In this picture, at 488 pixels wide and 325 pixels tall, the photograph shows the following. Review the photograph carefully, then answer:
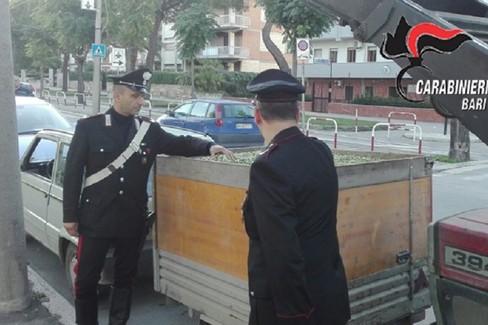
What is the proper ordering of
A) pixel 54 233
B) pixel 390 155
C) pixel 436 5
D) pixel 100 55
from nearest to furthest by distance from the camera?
pixel 436 5 → pixel 390 155 → pixel 54 233 → pixel 100 55

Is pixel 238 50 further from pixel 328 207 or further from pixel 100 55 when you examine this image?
pixel 328 207

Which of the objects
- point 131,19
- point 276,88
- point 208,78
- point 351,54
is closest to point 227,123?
point 276,88

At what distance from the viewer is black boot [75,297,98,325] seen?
4.27m

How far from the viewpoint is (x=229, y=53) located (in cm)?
5916

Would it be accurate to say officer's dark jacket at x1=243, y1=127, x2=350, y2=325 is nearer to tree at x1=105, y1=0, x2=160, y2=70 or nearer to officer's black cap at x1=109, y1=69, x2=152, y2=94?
officer's black cap at x1=109, y1=69, x2=152, y2=94

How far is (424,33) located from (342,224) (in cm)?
126

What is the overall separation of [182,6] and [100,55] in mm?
19222

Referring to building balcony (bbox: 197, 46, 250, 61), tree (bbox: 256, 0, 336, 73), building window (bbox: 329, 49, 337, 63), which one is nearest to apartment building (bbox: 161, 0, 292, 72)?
building balcony (bbox: 197, 46, 250, 61)

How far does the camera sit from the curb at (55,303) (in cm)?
483

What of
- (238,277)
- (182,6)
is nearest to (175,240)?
(238,277)

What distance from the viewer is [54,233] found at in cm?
574

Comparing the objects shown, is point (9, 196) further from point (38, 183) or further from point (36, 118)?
point (36, 118)

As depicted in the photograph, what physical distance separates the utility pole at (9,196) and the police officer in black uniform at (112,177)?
2.90 ft

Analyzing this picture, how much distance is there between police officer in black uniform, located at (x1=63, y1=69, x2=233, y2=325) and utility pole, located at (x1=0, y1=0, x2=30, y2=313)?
885 mm
